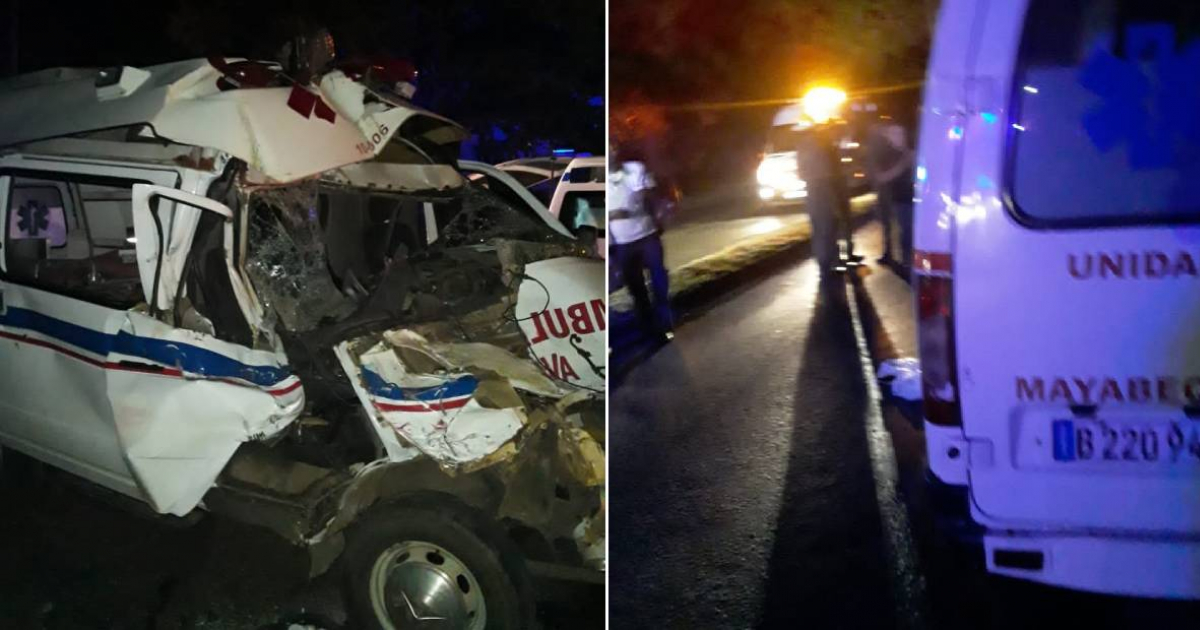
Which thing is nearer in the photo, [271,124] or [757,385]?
[757,385]

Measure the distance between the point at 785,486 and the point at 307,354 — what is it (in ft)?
5.90

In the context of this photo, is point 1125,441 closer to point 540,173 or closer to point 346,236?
point 346,236

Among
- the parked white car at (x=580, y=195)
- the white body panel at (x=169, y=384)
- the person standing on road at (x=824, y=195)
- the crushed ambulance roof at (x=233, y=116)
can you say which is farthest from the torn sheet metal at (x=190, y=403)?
the parked white car at (x=580, y=195)

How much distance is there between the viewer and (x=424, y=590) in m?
2.84

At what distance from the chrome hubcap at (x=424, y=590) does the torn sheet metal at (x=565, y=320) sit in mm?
710

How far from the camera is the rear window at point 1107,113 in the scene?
1815 millimetres

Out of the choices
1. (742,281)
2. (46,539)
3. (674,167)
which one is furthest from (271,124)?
(46,539)

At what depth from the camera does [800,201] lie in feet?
6.65

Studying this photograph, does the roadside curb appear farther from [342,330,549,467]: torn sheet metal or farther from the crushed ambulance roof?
the crushed ambulance roof

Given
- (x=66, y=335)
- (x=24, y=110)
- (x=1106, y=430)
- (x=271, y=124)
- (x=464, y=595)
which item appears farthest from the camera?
(x=24, y=110)

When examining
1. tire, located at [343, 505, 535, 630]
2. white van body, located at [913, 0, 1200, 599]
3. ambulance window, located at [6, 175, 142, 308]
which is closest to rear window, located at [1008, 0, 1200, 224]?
white van body, located at [913, 0, 1200, 599]

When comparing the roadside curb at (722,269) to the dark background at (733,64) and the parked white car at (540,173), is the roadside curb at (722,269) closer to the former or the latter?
the dark background at (733,64)

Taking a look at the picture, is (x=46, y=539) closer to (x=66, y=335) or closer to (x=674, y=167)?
(x=66, y=335)

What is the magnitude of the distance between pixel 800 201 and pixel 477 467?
4.59ft
